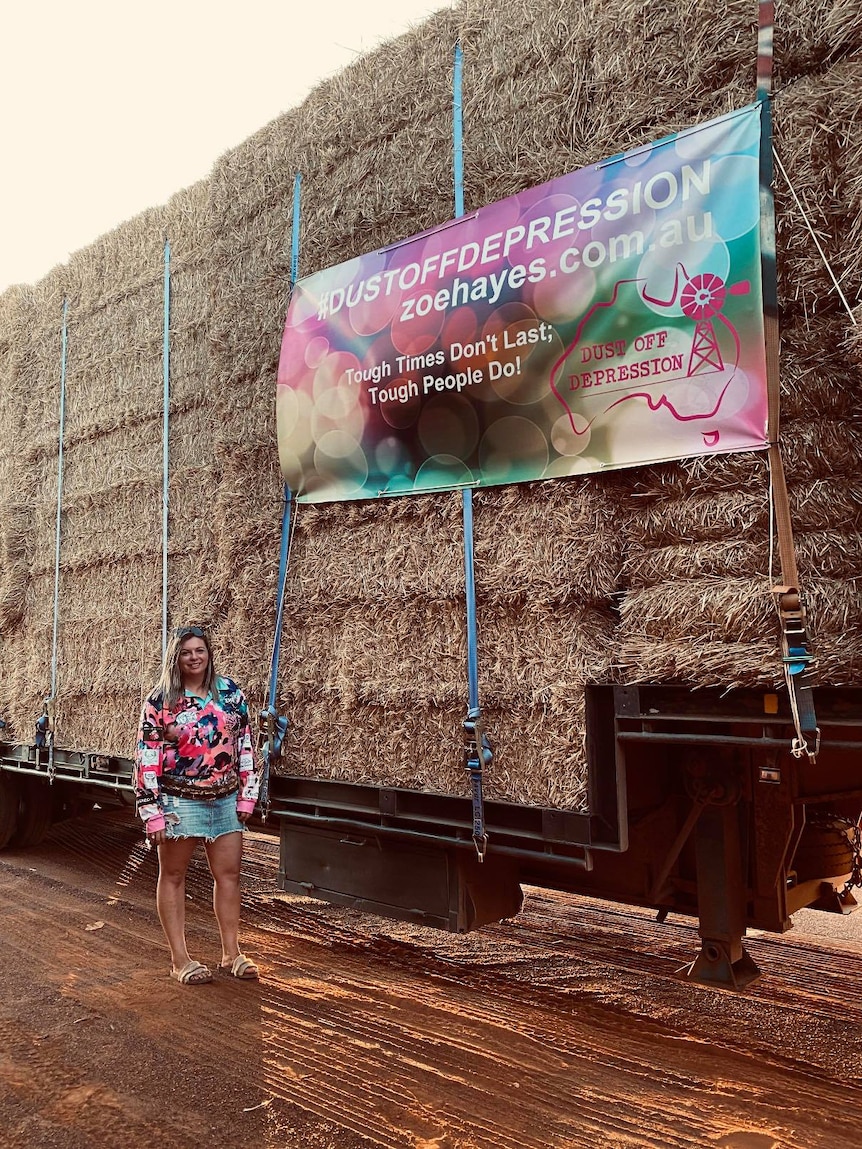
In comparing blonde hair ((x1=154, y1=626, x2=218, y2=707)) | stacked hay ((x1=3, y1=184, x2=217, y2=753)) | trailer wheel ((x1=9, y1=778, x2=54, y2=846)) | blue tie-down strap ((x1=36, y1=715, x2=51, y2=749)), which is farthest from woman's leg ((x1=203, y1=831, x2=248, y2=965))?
trailer wheel ((x1=9, y1=778, x2=54, y2=846))

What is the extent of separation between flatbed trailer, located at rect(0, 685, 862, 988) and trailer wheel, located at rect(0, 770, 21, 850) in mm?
4715

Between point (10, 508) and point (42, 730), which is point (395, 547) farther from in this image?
point (10, 508)

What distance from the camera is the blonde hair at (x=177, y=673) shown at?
5.17 metres

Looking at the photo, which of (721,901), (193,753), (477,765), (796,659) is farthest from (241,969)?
A: (796,659)

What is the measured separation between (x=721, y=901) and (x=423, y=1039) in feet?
4.93

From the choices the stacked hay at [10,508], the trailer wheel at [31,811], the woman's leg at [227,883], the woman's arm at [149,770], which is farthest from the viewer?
the trailer wheel at [31,811]

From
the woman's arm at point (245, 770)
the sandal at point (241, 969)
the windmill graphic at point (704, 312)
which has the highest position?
the windmill graphic at point (704, 312)

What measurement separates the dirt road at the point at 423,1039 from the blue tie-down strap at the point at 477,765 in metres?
0.93

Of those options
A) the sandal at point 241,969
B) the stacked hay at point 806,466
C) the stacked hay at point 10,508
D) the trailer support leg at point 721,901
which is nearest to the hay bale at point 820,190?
the stacked hay at point 806,466

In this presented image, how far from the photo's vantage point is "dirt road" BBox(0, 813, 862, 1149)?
11.4 ft

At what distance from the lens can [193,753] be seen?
203 inches

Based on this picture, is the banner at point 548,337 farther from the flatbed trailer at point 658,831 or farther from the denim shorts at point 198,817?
the denim shorts at point 198,817

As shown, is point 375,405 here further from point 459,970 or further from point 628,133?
point 459,970

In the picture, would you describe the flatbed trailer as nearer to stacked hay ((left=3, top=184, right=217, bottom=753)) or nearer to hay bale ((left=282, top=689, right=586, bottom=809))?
hay bale ((left=282, top=689, right=586, bottom=809))
